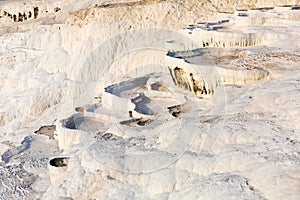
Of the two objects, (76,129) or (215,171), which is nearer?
(215,171)

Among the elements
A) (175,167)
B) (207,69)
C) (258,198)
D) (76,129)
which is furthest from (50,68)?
(258,198)

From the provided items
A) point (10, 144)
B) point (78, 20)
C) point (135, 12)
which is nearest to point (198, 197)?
point (10, 144)

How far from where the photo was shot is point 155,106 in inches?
484

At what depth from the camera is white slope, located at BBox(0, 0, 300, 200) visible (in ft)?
21.8

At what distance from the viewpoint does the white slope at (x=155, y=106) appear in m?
6.64

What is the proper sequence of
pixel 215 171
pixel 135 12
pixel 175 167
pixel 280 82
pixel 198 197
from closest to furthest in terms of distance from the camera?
pixel 198 197
pixel 215 171
pixel 175 167
pixel 280 82
pixel 135 12

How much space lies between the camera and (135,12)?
20234mm

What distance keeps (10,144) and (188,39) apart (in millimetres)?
7387

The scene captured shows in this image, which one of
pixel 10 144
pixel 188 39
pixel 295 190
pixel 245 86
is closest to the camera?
pixel 295 190

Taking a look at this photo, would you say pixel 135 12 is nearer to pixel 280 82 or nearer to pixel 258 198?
pixel 280 82

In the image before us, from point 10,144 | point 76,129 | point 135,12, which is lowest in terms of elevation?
point 10,144

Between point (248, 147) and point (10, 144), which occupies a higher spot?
point (248, 147)

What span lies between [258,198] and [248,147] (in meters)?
1.41

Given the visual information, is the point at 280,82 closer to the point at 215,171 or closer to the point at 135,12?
the point at 215,171
